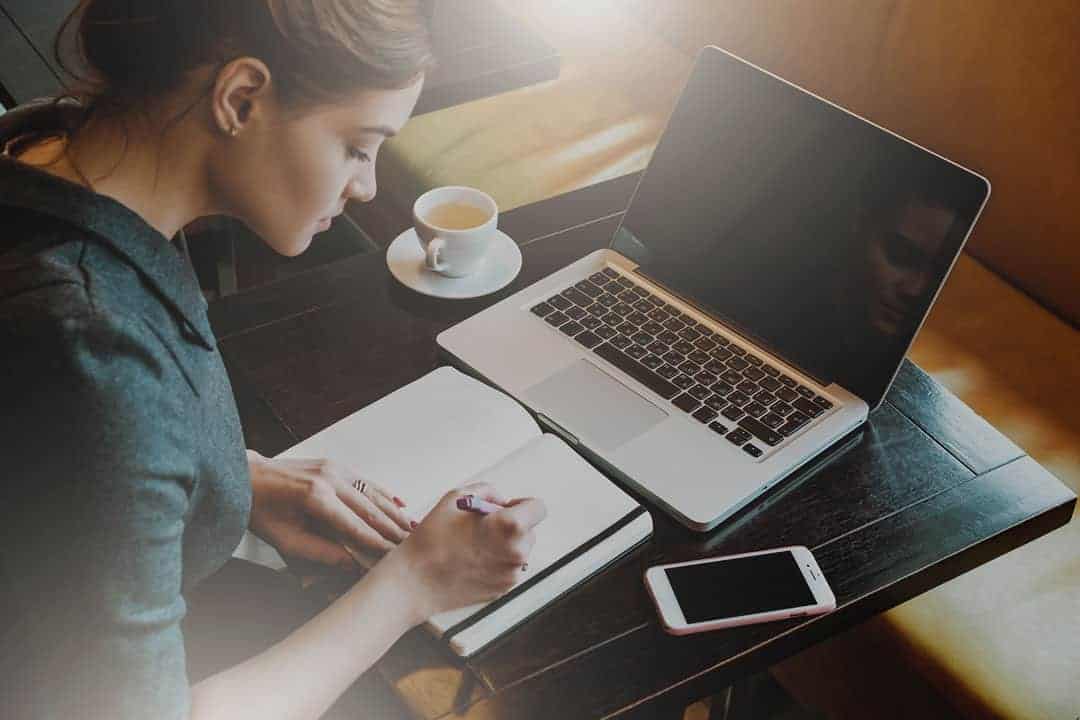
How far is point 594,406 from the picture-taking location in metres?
0.99

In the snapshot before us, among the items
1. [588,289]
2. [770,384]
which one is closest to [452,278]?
[588,289]

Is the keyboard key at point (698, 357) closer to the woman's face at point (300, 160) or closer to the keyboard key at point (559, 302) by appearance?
the keyboard key at point (559, 302)

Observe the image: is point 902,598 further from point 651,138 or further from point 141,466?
point 651,138

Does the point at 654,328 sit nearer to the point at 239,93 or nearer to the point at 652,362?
the point at 652,362

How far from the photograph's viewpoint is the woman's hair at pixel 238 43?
2.24ft

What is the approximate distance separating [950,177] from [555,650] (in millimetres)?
541

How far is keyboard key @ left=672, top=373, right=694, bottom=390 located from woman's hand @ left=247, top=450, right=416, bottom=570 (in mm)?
304

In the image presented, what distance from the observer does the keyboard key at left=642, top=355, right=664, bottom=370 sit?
104 centimetres

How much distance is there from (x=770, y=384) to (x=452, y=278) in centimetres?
36

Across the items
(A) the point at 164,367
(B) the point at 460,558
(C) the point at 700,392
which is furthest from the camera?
(C) the point at 700,392

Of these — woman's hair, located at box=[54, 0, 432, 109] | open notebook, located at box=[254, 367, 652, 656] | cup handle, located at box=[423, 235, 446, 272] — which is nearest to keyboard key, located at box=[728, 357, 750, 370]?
open notebook, located at box=[254, 367, 652, 656]

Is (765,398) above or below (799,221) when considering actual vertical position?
below

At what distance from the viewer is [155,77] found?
697mm

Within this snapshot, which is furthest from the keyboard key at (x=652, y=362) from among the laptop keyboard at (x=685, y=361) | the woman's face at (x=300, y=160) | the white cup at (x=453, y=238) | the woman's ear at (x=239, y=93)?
the woman's ear at (x=239, y=93)
